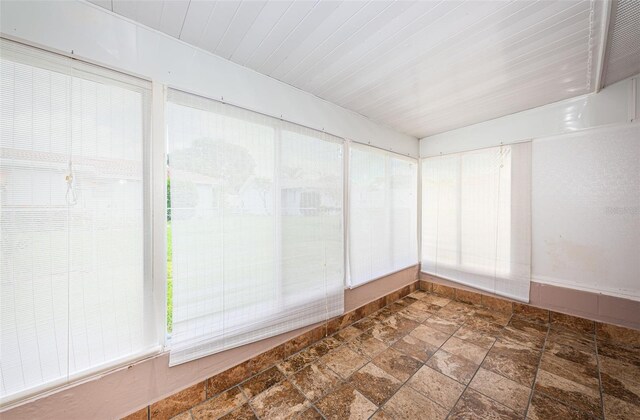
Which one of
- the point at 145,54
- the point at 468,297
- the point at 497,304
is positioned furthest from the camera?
the point at 468,297

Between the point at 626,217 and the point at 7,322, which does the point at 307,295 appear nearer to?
the point at 7,322

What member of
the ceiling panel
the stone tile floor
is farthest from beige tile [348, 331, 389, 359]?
the ceiling panel

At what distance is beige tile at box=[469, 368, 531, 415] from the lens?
1.51 m

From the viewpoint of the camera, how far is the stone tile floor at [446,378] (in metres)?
1.46

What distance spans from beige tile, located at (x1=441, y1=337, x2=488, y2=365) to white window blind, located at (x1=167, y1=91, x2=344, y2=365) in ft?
3.69

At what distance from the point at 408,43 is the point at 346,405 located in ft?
8.06

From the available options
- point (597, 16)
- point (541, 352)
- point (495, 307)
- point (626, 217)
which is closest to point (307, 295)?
point (541, 352)

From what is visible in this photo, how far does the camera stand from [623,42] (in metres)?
1.54

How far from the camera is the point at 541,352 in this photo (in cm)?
202

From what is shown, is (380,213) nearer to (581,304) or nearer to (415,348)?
(415,348)

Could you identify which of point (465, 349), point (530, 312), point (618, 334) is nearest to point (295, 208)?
point (465, 349)

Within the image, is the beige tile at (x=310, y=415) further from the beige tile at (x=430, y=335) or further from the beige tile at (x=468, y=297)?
the beige tile at (x=468, y=297)

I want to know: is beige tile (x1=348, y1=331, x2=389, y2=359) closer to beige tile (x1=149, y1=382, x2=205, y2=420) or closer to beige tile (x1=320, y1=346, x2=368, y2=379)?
beige tile (x1=320, y1=346, x2=368, y2=379)

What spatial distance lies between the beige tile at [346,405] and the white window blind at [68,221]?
3.96 ft
